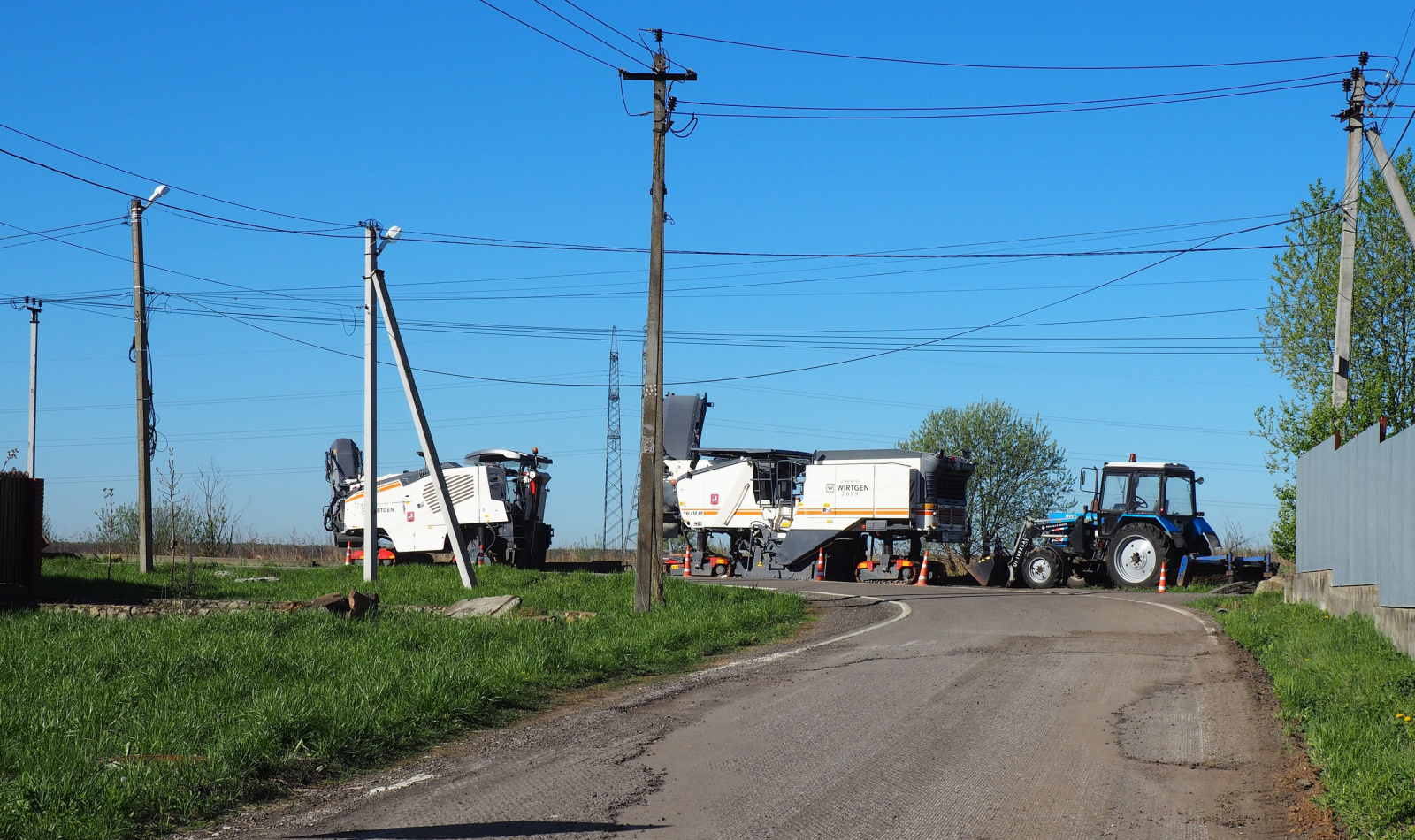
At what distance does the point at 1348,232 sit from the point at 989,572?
1102 centimetres

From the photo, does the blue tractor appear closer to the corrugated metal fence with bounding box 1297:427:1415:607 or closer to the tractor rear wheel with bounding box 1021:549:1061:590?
the tractor rear wheel with bounding box 1021:549:1061:590

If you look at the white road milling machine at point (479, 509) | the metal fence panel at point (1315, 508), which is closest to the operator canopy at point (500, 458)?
the white road milling machine at point (479, 509)

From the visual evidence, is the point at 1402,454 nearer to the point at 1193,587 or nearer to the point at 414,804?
the point at 414,804

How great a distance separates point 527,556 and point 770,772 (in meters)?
26.3

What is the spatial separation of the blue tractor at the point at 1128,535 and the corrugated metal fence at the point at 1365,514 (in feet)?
23.7

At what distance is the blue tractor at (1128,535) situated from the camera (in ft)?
86.2

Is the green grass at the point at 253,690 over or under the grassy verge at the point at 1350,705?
under

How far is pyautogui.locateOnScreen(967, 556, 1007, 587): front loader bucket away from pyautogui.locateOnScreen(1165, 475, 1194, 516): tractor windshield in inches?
168

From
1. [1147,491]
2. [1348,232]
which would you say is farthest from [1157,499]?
[1348,232]

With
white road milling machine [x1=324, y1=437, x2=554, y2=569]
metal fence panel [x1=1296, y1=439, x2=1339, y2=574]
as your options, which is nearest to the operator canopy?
white road milling machine [x1=324, y1=437, x2=554, y2=569]

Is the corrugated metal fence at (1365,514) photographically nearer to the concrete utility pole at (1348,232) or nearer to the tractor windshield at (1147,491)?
the concrete utility pole at (1348,232)

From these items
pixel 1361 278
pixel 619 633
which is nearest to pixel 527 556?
pixel 619 633

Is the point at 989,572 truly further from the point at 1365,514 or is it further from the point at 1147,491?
the point at 1365,514

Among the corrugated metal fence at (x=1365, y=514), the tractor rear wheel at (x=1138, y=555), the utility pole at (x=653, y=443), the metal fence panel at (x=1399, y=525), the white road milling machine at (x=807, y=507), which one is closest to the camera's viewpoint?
the metal fence panel at (x=1399, y=525)
